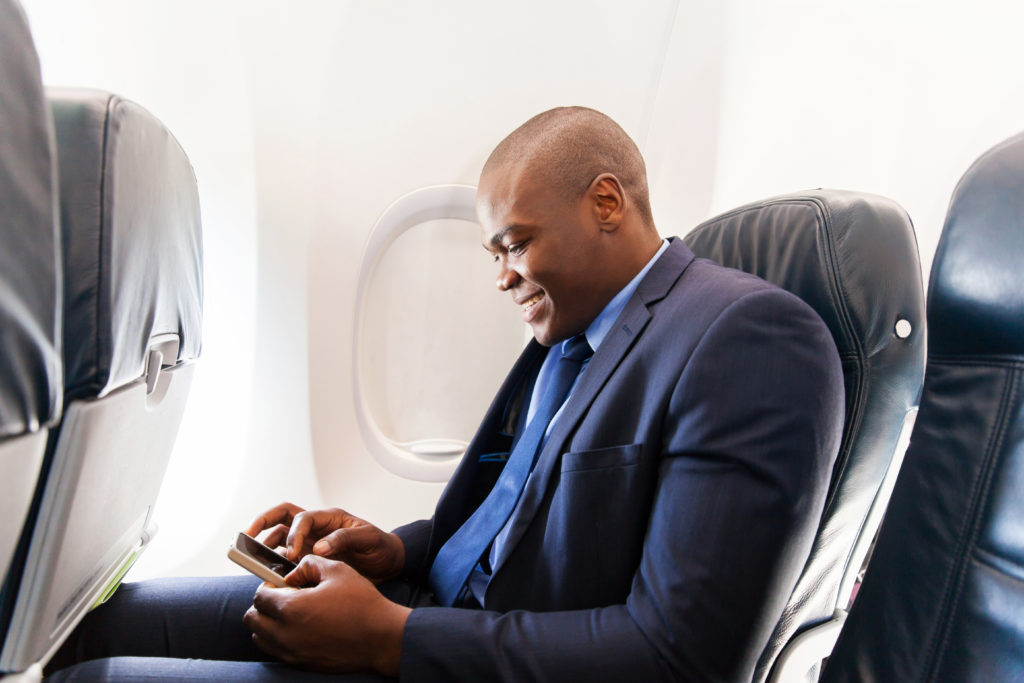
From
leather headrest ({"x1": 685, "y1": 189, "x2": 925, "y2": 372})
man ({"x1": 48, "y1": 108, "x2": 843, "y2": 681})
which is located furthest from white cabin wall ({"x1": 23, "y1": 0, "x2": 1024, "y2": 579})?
man ({"x1": 48, "y1": 108, "x2": 843, "y2": 681})

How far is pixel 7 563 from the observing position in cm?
85

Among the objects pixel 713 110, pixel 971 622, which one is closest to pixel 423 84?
pixel 713 110

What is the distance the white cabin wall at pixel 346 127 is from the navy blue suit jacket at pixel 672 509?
971 millimetres

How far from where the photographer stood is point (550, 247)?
129 centimetres

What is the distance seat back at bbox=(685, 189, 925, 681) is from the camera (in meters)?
0.99

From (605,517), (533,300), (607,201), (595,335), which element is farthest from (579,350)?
(605,517)

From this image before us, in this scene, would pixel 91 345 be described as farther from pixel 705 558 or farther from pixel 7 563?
pixel 705 558

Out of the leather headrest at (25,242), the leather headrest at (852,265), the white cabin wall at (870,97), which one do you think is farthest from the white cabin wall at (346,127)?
the leather headrest at (25,242)

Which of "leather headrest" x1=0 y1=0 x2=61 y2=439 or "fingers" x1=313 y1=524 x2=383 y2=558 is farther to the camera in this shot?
"fingers" x1=313 y1=524 x2=383 y2=558

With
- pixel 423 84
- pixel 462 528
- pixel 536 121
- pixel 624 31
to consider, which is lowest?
pixel 462 528

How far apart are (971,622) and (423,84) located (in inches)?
79.7

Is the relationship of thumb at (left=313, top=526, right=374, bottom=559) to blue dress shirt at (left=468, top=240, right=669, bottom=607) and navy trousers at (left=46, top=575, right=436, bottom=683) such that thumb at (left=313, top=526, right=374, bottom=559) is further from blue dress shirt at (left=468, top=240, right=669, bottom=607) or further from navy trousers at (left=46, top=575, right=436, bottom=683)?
blue dress shirt at (left=468, top=240, right=669, bottom=607)

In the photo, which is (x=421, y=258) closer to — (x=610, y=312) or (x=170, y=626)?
(x=610, y=312)

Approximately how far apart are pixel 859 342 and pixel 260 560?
112cm
